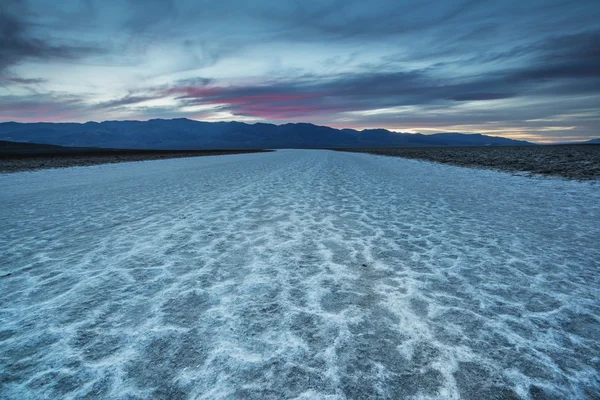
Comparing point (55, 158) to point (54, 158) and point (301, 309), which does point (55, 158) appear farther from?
point (301, 309)

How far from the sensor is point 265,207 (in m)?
8.91

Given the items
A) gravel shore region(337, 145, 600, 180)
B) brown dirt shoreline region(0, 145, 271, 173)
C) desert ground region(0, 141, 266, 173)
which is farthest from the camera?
desert ground region(0, 141, 266, 173)

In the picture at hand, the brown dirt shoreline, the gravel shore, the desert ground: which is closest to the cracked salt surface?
the gravel shore

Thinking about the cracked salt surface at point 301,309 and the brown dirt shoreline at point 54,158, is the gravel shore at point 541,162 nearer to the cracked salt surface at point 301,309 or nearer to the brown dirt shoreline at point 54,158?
the cracked salt surface at point 301,309

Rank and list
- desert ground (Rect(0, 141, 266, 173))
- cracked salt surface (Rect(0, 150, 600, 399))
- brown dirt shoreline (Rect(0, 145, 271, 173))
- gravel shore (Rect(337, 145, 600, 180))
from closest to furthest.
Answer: cracked salt surface (Rect(0, 150, 600, 399)) < gravel shore (Rect(337, 145, 600, 180)) < brown dirt shoreline (Rect(0, 145, 271, 173)) < desert ground (Rect(0, 141, 266, 173))

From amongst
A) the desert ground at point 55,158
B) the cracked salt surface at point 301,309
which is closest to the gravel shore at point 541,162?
the cracked salt surface at point 301,309

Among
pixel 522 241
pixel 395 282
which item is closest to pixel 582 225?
pixel 522 241

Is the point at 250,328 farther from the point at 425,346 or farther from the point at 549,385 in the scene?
the point at 549,385

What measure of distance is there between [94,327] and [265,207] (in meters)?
6.12

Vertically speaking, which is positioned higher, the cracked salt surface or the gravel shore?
the cracked salt surface

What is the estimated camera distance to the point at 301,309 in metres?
3.32

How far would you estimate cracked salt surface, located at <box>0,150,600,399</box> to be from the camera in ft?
7.61

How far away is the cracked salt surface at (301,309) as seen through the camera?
2318 mm

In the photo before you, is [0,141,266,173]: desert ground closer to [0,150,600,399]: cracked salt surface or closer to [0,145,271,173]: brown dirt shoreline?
[0,145,271,173]: brown dirt shoreline
